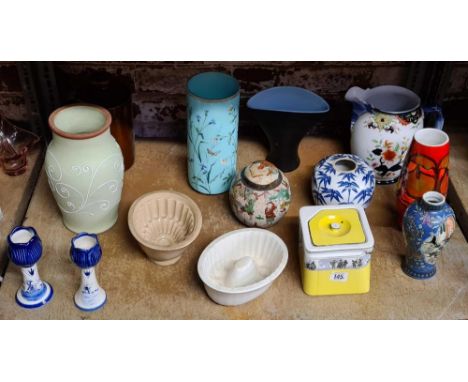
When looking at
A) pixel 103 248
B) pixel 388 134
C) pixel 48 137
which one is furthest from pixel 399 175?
pixel 48 137

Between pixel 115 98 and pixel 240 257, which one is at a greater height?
pixel 115 98

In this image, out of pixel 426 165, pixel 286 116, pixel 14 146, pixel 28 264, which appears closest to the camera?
pixel 28 264

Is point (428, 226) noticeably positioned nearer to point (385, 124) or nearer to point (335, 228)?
point (335, 228)

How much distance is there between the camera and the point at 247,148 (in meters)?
1.61

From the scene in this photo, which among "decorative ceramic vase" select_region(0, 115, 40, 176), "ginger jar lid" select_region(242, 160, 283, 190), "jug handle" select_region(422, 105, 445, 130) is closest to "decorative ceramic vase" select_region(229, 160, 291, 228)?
"ginger jar lid" select_region(242, 160, 283, 190)

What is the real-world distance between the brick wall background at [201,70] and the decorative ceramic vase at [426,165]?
287 mm

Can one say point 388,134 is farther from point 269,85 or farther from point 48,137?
point 48,137

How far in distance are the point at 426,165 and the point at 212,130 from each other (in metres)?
0.42

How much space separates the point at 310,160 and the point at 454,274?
0.42 metres

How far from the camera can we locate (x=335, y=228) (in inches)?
50.0

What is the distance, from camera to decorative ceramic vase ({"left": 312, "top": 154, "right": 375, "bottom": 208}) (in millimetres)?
1368

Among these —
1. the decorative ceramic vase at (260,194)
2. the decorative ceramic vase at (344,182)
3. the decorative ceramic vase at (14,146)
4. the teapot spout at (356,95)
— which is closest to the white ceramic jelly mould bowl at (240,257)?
the decorative ceramic vase at (260,194)

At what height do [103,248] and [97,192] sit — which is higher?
[97,192]

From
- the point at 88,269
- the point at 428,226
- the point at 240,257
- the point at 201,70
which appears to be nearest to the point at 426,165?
the point at 428,226
